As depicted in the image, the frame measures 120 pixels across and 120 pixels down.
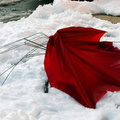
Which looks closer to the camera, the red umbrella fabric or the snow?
the snow

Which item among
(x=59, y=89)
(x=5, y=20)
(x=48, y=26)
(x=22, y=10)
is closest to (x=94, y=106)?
(x=59, y=89)

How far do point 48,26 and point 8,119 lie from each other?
381cm

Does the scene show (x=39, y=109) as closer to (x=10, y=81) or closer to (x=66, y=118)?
(x=66, y=118)

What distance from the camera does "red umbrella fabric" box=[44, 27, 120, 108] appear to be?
2578mm

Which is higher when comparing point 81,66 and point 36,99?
point 81,66

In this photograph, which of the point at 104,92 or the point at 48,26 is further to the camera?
the point at 48,26

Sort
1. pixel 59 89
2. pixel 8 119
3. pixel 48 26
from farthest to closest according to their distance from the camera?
pixel 48 26
pixel 59 89
pixel 8 119

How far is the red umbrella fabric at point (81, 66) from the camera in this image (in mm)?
2578

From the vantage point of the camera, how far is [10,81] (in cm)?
314

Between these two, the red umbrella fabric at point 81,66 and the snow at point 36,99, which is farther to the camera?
the red umbrella fabric at point 81,66

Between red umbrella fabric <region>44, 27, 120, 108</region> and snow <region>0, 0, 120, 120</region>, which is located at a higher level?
red umbrella fabric <region>44, 27, 120, 108</region>

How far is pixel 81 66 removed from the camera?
280 cm

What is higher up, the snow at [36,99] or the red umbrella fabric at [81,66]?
the red umbrella fabric at [81,66]

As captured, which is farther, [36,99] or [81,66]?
[81,66]
